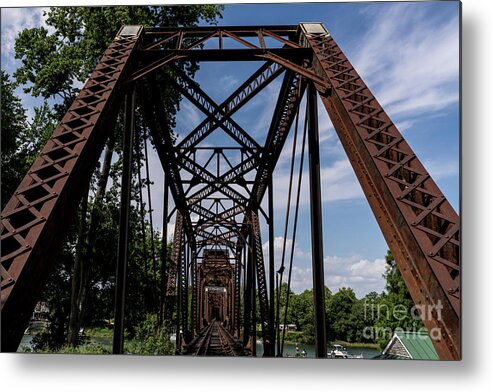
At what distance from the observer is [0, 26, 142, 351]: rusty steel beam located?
409 cm

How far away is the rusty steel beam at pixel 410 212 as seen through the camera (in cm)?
414

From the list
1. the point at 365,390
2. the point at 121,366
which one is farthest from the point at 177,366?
the point at 365,390

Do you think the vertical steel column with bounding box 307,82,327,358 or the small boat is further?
the vertical steel column with bounding box 307,82,327,358

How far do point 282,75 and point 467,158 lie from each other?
431 centimetres

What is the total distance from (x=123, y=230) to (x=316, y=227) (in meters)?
2.80

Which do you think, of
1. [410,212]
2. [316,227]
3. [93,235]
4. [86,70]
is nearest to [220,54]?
[316,227]

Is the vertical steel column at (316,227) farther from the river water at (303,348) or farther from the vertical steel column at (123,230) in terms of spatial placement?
the vertical steel column at (123,230)

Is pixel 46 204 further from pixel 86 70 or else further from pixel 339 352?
pixel 86 70

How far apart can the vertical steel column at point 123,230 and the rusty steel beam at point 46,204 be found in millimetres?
862

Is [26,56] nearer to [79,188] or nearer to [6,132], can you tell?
[6,132]

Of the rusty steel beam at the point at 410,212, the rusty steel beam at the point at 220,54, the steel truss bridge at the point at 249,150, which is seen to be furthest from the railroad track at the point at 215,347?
the rusty steel beam at the point at 410,212

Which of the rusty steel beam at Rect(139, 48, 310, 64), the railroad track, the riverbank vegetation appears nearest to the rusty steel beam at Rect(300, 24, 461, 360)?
the riverbank vegetation

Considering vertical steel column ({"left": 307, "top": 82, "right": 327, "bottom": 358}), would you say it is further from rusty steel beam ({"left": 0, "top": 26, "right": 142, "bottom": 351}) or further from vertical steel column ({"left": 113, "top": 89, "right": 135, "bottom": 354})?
rusty steel beam ({"left": 0, "top": 26, "right": 142, "bottom": 351})

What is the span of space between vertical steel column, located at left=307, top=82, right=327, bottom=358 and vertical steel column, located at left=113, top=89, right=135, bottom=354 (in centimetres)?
270
